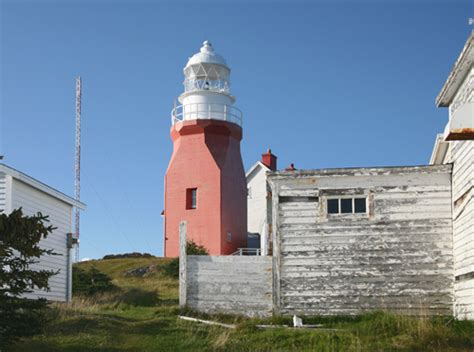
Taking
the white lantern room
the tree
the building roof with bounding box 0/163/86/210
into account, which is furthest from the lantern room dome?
the tree

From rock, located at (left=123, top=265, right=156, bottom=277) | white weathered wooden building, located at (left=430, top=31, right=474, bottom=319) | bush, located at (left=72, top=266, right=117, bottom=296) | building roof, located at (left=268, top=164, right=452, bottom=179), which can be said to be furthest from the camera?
rock, located at (left=123, top=265, right=156, bottom=277)

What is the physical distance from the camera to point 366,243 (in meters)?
15.2

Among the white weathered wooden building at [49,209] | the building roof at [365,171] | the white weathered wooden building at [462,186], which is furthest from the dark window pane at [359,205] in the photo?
the white weathered wooden building at [49,209]

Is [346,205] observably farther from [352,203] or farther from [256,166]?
[256,166]

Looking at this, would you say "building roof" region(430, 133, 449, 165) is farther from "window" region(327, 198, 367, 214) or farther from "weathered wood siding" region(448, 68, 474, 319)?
"window" region(327, 198, 367, 214)

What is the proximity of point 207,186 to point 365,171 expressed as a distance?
17753 mm

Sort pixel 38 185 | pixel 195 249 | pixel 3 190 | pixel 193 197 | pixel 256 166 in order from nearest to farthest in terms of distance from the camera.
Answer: pixel 3 190, pixel 38 185, pixel 195 249, pixel 193 197, pixel 256 166

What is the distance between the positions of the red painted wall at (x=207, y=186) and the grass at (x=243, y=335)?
16.2m

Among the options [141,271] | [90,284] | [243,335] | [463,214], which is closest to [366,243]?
[463,214]

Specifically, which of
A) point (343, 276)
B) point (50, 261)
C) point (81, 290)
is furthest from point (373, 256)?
point (81, 290)

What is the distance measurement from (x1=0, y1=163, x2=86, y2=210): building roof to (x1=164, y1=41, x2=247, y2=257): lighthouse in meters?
9.06

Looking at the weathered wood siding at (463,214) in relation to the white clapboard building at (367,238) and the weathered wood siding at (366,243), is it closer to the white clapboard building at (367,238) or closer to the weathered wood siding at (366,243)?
the white clapboard building at (367,238)

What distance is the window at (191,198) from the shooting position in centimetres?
3297

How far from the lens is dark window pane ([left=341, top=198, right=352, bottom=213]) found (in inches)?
610
